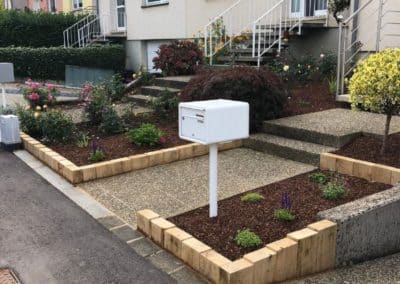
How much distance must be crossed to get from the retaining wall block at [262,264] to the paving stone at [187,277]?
0.39 m

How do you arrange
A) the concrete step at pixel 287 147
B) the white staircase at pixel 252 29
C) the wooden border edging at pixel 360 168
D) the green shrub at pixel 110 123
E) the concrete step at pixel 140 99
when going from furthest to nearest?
the white staircase at pixel 252 29
the concrete step at pixel 140 99
the green shrub at pixel 110 123
the concrete step at pixel 287 147
the wooden border edging at pixel 360 168

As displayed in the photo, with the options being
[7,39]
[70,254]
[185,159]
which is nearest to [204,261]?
[70,254]

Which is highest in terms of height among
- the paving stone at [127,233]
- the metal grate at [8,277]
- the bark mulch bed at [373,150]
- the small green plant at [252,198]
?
the bark mulch bed at [373,150]

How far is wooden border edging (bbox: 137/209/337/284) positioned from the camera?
3.31 meters

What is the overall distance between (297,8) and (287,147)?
22.0ft

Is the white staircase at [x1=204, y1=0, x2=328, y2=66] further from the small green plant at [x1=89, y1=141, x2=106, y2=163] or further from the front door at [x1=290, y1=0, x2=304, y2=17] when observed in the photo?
the small green plant at [x1=89, y1=141, x2=106, y2=163]

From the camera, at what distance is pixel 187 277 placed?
354 cm

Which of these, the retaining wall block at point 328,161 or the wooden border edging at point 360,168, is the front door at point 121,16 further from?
the wooden border edging at point 360,168

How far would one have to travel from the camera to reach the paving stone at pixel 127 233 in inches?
164

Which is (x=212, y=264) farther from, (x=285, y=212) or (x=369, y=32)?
(x=369, y=32)

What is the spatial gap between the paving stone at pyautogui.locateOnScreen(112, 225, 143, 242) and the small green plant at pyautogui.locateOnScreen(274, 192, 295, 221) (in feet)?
4.06

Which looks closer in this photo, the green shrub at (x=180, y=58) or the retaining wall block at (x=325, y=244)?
the retaining wall block at (x=325, y=244)

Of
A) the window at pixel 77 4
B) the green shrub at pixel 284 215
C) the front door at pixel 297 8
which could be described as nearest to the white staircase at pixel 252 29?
the front door at pixel 297 8

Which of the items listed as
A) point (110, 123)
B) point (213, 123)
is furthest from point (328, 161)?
point (110, 123)
